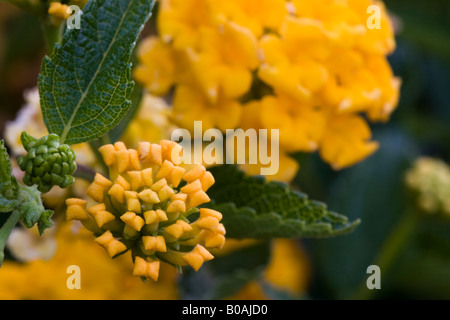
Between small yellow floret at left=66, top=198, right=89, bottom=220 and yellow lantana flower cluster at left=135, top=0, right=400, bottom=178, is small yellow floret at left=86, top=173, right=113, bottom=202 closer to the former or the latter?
small yellow floret at left=66, top=198, right=89, bottom=220

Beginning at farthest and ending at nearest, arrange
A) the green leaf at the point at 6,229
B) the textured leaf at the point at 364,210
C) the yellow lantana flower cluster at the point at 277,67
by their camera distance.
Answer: the textured leaf at the point at 364,210
the yellow lantana flower cluster at the point at 277,67
the green leaf at the point at 6,229

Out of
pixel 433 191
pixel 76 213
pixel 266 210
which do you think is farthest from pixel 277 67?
pixel 433 191

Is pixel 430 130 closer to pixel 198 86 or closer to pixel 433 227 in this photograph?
pixel 433 227

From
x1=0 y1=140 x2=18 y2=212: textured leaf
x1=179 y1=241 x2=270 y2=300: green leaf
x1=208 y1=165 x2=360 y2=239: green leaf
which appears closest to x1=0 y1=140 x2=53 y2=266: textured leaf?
x1=0 y1=140 x2=18 y2=212: textured leaf

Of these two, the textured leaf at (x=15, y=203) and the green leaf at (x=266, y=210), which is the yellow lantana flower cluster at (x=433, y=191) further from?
the textured leaf at (x=15, y=203)

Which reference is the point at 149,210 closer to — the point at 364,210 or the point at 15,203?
the point at 15,203

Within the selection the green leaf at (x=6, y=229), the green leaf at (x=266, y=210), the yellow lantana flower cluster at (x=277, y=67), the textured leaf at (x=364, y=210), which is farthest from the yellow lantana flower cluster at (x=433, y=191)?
the green leaf at (x=6, y=229)

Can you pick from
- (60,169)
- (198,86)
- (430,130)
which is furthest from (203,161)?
(430,130)
